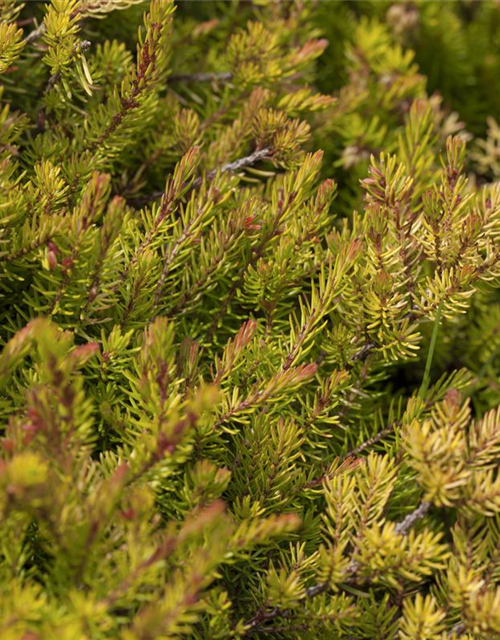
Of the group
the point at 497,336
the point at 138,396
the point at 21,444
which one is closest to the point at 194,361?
the point at 138,396

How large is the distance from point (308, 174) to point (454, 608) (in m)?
0.48

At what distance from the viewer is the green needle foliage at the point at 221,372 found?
574 mm

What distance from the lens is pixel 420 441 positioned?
0.61 metres

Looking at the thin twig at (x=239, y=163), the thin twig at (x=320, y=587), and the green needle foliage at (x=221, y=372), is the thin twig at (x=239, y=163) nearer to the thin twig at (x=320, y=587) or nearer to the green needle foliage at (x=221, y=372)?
Result: the green needle foliage at (x=221, y=372)

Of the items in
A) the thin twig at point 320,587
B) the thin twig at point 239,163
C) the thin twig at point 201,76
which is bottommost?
the thin twig at point 320,587

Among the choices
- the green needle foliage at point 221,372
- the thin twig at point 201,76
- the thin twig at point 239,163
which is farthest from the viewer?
the thin twig at point 201,76

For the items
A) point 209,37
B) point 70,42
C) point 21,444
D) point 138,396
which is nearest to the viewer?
point 21,444

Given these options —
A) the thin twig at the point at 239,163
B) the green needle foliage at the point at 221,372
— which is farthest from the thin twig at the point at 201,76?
the thin twig at the point at 239,163

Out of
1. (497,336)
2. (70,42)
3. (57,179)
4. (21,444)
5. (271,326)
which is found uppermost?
(70,42)

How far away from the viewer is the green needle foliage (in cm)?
57

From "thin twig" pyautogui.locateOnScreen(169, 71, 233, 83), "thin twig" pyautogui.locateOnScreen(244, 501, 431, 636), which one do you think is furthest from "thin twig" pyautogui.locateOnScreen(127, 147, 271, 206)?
"thin twig" pyautogui.locateOnScreen(244, 501, 431, 636)

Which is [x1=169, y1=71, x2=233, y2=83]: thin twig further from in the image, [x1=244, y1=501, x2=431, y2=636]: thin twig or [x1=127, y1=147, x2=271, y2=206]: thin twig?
[x1=244, y1=501, x2=431, y2=636]: thin twig

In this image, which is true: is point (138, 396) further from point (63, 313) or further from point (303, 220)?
point (303, 220)

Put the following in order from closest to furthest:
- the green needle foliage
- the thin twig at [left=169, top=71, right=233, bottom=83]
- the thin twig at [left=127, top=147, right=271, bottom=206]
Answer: the green needle foliage → the thin twig at [left=127, top=147, right=271, bottom=206] → the thin twig at [left=169, top=71, right=233, bottom=83]
